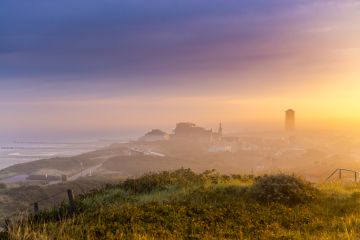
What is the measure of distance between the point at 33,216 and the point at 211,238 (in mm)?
7906

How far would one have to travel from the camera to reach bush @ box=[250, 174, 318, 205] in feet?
60.5

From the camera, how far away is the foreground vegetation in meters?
12.6

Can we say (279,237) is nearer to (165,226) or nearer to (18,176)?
→ (165,226)

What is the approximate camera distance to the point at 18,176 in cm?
12912

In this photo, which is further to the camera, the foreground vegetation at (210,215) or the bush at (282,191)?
the bush at (282,191)

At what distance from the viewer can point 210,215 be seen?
14.8 metres

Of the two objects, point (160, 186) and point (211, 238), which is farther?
point (160, 186)

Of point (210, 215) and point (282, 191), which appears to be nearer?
point (210, 215)

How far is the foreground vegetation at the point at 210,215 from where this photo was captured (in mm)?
12602

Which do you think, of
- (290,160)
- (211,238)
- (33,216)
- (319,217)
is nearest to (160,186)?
(33,216)

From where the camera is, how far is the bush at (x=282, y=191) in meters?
18.4

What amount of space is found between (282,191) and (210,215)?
5259 millimetres

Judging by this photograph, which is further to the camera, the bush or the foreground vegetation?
the bush

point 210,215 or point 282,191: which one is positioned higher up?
point 282,191
